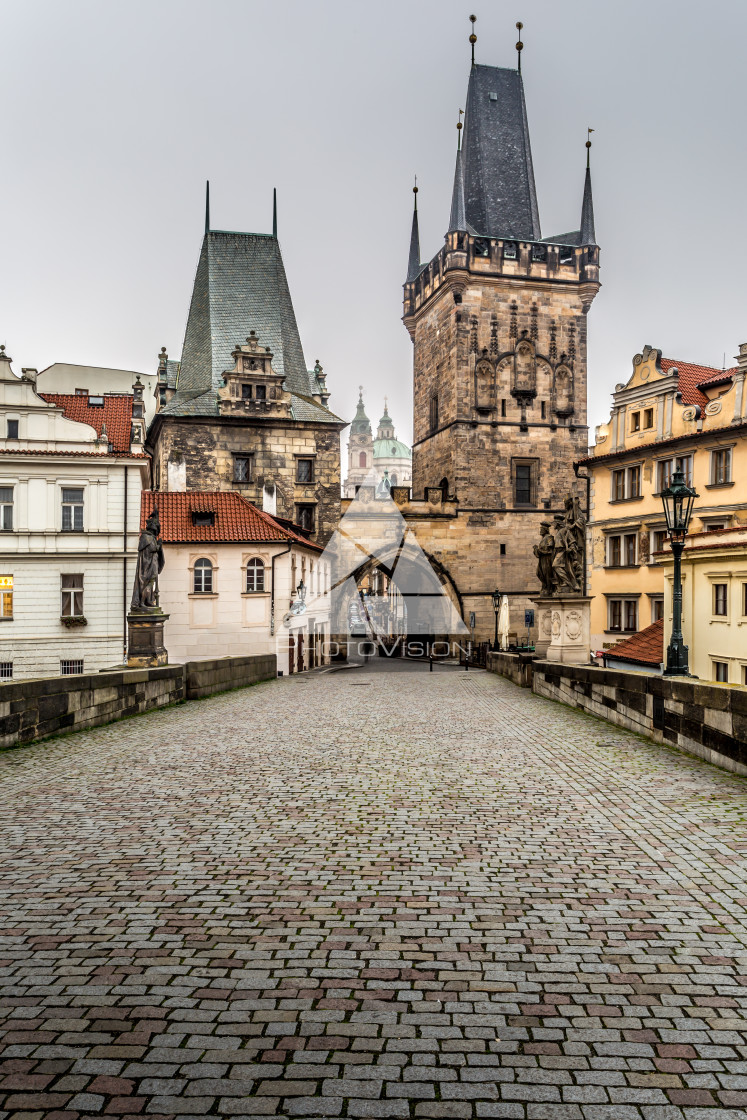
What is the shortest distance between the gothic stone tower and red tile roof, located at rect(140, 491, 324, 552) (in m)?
12.8

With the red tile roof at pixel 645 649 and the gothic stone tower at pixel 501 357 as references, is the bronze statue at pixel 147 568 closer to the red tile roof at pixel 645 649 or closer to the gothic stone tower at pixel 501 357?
the red tile roof at pixel 645 649

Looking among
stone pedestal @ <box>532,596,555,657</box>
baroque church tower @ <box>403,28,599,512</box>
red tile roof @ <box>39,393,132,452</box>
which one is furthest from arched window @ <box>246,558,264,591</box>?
baroque church tower @ <box>403,28,599,512</box>

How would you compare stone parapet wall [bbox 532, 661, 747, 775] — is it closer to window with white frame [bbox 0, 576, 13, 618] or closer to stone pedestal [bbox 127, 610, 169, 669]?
stone pedestal [bbox 127, 610, 169, 669]

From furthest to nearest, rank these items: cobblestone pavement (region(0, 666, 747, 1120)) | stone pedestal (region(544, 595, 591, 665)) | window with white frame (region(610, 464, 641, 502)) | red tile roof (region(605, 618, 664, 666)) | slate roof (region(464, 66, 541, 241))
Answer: slate roof (region(464, 66, 541, 241)), window with white frame (region(610, 464, 641, 502)), red tile roof (region(605, 618, 664, 666)), stone pedestal (region(544, 595, 591, 665)), cobblestone pavement (region(0, 666, 747, 1120))

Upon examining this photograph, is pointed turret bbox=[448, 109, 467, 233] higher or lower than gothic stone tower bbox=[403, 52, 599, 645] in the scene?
higher

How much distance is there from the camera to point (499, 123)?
1709 inches

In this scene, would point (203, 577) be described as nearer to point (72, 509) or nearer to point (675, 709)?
point (72, 509)

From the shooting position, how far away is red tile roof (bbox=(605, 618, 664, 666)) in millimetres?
21156

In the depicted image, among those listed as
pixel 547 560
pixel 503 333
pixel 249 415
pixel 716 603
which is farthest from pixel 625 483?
pixel 249 415

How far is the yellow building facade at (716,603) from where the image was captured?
19359 millimetres

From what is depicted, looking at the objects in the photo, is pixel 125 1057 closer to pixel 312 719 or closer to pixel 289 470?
pixel 312 719

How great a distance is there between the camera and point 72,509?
27.5 meters

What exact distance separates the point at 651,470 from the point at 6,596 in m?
21.4

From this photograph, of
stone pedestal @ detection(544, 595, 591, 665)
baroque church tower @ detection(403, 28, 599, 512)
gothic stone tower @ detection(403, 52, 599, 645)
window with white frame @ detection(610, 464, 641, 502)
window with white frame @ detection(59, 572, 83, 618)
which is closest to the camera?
stone pedestal @ detection(544, 595, 591, 665)
